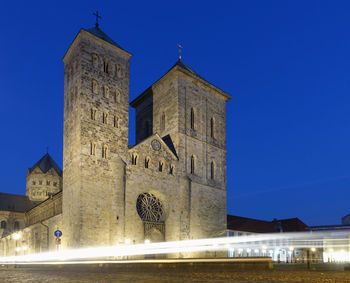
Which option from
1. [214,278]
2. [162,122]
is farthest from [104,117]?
[214,278]

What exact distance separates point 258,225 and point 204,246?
18417 mm

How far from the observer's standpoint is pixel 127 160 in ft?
101

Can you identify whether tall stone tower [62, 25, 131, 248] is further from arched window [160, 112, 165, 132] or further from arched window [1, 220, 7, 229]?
arched window [1, 220, 7, 229]

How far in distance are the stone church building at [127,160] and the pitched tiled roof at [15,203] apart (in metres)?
23.3

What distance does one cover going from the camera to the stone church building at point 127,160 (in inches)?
1123

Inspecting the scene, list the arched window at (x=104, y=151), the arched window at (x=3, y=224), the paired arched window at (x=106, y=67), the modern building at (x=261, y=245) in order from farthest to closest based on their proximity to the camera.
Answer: the arched window at (x=3, y=224)
the modern building at (x=261, y=245)
the paired arched window at (x=106, y=67)
the arched window at (x=104, y=151)

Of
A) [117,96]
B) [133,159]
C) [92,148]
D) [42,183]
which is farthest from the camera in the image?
[42,183]

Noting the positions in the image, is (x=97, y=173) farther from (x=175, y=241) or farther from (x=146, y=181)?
(x=175, y=241)

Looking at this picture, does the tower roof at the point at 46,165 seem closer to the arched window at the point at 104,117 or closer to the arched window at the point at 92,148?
the arched window at the point at 104,117

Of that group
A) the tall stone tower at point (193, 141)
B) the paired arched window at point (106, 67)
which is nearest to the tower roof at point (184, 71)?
the tall stone tower at point (193, 141)

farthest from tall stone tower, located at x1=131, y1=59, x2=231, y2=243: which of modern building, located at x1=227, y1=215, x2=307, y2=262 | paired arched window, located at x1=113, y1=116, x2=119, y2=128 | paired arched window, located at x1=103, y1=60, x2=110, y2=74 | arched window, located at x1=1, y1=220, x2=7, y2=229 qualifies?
arched window, located at x1=1, y1=220, x2=7, y2=229

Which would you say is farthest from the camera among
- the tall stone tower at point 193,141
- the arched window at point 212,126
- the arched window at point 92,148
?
the arched window at point 212,126

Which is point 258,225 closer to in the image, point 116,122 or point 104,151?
point 116,122

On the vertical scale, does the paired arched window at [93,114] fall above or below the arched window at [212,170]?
above
